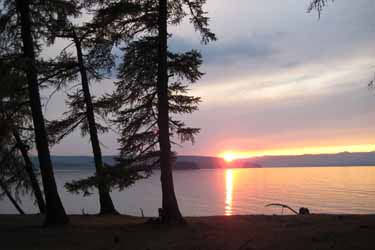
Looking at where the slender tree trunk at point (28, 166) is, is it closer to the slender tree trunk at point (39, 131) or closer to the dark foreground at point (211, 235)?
the slender tree trunk at point (39, 131)

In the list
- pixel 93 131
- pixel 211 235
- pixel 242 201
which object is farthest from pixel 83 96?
pixel 242 201

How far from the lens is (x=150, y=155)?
56.3 ft

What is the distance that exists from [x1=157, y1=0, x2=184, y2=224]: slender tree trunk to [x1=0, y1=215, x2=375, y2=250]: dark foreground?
0.64m

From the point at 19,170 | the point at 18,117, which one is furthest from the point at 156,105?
the point at 19,170

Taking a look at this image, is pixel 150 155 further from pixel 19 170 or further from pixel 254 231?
pixel 19 170

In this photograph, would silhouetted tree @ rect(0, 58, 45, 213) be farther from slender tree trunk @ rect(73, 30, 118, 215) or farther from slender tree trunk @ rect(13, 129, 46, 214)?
slender tree trunk @ rect(73, 30, 118, 215)

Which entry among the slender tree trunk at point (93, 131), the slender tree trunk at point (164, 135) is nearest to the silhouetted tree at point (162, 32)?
the slender tree trunk at point (164, 135)

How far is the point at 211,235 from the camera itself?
1412 cm

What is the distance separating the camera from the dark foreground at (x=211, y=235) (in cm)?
1200

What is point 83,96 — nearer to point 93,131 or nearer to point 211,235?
point 93,131

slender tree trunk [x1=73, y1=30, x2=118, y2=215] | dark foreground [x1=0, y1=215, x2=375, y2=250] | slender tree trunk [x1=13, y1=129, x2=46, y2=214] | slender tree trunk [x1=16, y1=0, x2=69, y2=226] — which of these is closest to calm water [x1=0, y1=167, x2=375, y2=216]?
slender tree trunk [x1=13, y1=129, x2=46, y2=214]

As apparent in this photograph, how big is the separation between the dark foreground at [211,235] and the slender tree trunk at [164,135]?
0.64 meters

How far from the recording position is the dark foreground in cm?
1200

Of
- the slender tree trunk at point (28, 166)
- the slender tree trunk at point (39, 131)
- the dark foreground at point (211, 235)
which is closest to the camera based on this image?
the dark foreground at point (211, 235)
